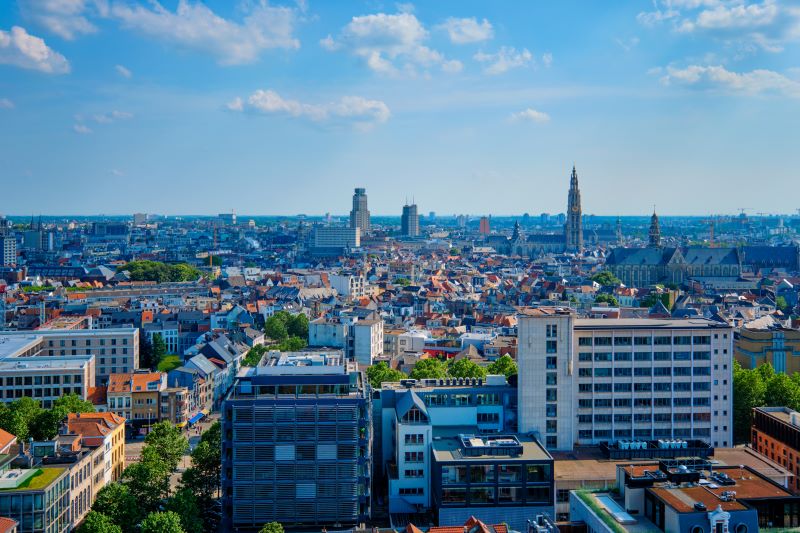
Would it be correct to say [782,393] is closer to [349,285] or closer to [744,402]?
[744,402]

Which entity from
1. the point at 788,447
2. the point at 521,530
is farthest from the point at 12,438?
the point at 788,447

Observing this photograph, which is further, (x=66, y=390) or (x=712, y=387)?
(x=66, y=390)

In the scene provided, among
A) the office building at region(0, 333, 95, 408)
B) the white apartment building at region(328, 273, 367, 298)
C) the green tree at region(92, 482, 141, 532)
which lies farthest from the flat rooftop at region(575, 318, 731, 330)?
the white apartment building at region(328, 273, 367, 298)

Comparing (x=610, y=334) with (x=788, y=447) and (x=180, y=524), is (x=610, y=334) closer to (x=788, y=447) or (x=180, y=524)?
(x=788, y=447)

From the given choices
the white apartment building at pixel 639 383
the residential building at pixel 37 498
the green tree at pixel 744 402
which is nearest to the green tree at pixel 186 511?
the residential building at pixel 37 498

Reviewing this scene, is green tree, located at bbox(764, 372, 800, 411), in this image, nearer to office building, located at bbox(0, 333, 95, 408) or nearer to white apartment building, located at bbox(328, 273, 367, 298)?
office building, located at bbox(0, 333, 95, 408)

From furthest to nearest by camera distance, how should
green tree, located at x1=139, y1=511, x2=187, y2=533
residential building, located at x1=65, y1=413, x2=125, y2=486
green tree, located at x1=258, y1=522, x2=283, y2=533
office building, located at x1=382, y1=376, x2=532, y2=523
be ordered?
residential building, located at x1=65, y1=413, x2=125, y2=486 → office building, located at x1=382, y1=376, x2=532, y2=523 → green tree, located at x1=258, y1=522, x2=283, y2=533 → green tree, located at x1=139, y1=511, x2=187, y2=533

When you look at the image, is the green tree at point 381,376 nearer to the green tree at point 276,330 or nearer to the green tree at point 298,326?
the green tree at point 276,330

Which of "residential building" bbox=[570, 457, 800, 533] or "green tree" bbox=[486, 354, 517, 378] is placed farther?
"green tree" bbox=[486, 354, 517, 378]
